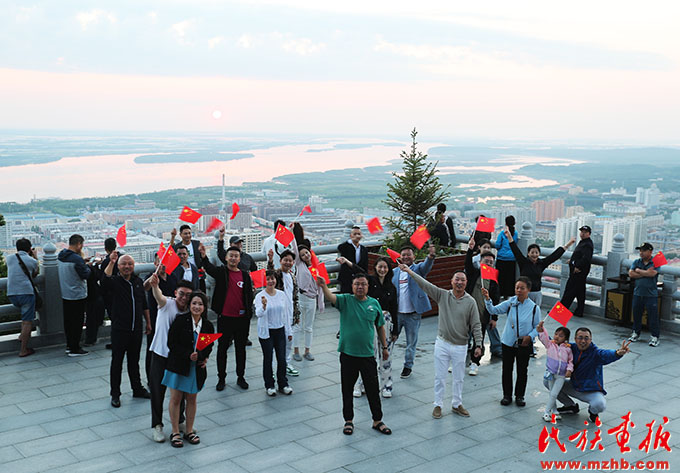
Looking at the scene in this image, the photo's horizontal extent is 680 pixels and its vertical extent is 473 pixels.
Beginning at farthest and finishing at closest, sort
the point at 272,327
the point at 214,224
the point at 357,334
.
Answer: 1. the point at 214,224
2. the point at 272,327
3. the point at 357,334

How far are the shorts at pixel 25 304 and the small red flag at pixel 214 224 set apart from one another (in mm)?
2834

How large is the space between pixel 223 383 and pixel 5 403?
9.05 feet

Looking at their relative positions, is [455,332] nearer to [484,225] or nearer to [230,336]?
[230,336]

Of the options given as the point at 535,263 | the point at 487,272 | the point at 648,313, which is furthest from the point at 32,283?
the point at 648,313

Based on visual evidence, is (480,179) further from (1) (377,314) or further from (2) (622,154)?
(1) (377,314)

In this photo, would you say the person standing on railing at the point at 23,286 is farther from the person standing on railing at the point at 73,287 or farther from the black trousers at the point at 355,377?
the black trousers at the point at 355,377

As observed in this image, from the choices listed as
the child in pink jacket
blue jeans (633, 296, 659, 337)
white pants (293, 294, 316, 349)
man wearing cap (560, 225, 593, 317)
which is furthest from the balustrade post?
blue jeans (633, 296, 659, 337)

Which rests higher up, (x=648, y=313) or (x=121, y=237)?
(x=121, y=237)

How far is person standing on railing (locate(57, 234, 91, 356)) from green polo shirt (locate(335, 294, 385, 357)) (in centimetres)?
493

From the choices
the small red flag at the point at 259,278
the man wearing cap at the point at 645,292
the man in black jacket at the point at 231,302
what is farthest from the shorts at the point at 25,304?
the man wearing cap at the point at 645,292

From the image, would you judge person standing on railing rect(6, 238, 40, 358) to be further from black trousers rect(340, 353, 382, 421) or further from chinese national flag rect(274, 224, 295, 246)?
black trousers rect(340, 353, 382, 421)

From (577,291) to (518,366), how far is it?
5.14 metres

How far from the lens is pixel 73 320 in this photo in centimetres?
1102

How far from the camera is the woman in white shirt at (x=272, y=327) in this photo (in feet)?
29.9
